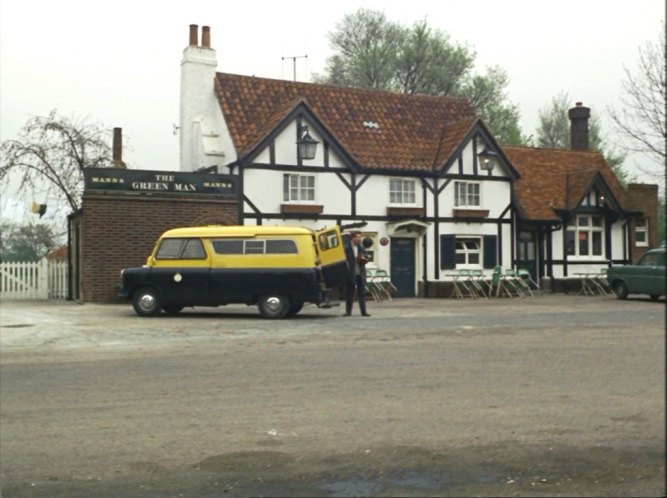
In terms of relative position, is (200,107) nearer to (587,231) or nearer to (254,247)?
(254,247)

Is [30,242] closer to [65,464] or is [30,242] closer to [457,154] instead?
[457,154]

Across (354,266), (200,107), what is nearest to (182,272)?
(354,266)

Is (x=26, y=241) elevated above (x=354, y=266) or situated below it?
above

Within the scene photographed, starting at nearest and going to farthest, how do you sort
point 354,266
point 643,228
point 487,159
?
point 643,228, point 354,266, point 487,159

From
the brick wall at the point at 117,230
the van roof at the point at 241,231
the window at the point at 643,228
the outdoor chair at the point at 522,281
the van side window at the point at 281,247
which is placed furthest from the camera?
the outdoor chair at the point at 522,281

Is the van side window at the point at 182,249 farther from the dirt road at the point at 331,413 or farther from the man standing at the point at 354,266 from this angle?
the dirt road at the point at 331,413

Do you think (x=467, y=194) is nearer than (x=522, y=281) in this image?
No

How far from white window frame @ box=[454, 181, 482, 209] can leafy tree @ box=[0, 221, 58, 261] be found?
17981 millimetres

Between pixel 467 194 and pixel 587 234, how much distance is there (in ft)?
18.1

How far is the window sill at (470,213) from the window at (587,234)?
356cm

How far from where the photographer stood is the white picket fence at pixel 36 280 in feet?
91.9

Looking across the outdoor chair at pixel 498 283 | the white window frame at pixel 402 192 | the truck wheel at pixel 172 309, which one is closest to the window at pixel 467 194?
the white window frame at pixel 402 192

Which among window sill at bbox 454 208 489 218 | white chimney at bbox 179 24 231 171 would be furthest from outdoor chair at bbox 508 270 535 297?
white chimney at bbox 179 24 231 171

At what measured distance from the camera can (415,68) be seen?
47.2 m
